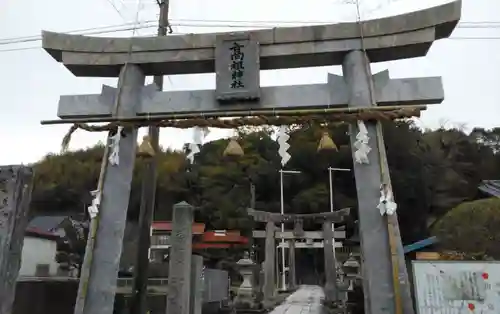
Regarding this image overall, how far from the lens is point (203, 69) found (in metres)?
6.41

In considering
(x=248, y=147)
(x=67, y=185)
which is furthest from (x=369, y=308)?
(x=67, y=185)

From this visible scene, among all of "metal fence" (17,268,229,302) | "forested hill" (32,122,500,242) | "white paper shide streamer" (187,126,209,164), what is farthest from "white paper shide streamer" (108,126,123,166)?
"forested hill" (32,122,500,242)

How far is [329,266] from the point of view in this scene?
1748cm

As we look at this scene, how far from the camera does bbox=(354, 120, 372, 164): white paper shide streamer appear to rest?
5.42 metres

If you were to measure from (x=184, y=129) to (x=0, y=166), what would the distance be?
7.91ft

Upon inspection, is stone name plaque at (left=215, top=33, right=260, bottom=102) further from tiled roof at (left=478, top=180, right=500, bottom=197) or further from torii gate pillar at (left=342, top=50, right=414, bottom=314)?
tiled roof at (left=478, top=180, right=500, bottom=197)

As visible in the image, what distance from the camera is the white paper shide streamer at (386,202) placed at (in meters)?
5.07

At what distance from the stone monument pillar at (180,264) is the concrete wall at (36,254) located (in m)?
17.5

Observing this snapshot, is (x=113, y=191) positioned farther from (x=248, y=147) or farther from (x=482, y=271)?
(x=248, y=147)

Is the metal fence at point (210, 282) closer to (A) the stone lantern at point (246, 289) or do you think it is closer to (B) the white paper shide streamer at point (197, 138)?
(A) the stone lantern at point (246, 289)


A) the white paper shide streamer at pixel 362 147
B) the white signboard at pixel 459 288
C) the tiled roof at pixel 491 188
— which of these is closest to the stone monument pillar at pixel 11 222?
the white paper shide streamer at pixel 362 147

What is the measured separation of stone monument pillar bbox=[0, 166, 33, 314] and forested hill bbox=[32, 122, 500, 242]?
23828mm

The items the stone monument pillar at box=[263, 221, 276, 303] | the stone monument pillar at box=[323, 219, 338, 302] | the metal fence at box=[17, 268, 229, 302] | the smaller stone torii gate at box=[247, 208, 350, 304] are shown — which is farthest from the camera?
the stone monument pillar at box=[263, 221, 276, 303]

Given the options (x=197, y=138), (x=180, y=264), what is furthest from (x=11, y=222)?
(x=180, y=264)
